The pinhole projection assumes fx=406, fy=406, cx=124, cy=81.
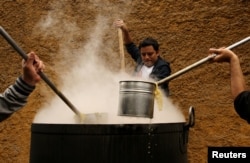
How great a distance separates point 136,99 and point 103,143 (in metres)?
0.49

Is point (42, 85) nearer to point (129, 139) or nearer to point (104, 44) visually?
point (104, 44)

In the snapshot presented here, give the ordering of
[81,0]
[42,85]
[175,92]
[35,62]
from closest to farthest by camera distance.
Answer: [35,62], [175,92], [42,85], [81,0]

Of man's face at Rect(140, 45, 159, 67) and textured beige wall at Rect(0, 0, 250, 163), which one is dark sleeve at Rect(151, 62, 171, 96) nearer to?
man's face at Rect(140, 45, 159, 67)

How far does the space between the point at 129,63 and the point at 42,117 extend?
413cm

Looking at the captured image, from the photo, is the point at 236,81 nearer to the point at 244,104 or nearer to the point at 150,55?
the point at 244,104

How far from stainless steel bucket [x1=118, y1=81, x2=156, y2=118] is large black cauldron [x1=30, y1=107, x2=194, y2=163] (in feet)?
0.62

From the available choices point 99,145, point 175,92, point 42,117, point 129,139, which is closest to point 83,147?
point 99,145

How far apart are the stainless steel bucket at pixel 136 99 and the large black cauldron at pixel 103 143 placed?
188mm

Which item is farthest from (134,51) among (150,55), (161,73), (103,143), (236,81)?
(236,81)

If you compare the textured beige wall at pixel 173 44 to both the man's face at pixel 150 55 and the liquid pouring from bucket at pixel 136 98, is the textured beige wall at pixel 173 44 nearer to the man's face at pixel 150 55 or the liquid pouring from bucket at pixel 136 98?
the man's face at pixel 150 55

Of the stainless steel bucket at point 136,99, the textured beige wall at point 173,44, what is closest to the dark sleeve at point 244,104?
the stainless steel bucket at point 136,99

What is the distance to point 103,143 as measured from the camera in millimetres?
3250

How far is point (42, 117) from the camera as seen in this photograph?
4.29 meters

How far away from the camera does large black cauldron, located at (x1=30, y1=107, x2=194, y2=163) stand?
3248 mm
